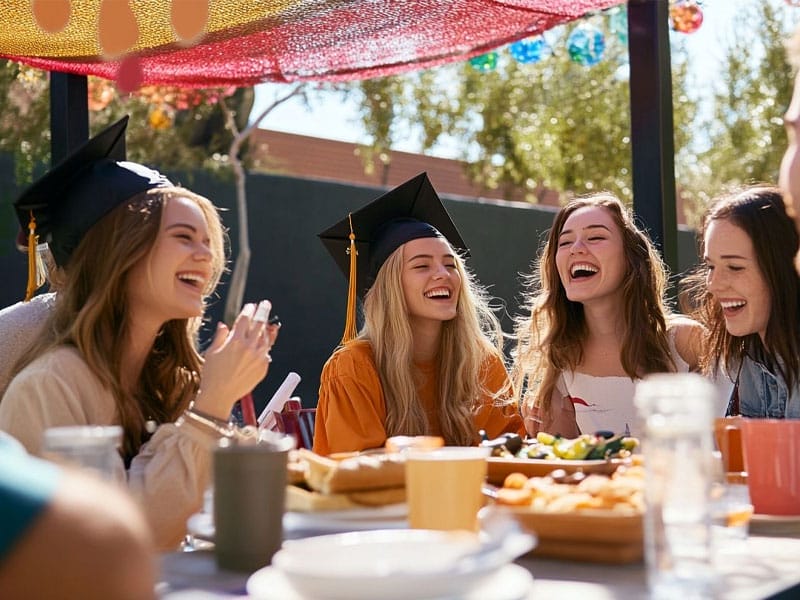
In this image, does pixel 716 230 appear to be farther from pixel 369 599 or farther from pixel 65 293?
pixel 369 599

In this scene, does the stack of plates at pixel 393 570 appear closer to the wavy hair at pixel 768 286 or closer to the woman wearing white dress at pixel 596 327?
the wavy hair at pixel 768 286

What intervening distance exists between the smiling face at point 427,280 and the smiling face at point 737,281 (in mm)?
931

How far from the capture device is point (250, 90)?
16.8 meters

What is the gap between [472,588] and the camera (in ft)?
4.25

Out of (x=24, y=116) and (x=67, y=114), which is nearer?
(x=67, y=114)

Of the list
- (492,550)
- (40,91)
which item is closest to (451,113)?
(40,91)

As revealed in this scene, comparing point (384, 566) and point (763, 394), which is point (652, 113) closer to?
point (763, 394)

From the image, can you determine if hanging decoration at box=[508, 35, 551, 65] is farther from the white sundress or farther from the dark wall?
the dark wall

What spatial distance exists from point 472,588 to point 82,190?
6.27ft

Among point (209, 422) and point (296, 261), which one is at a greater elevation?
point (296, 261)

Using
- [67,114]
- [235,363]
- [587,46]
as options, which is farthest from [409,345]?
[587,46]

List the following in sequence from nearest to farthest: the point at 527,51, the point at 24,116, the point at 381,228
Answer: the point at 381,228 < the point at 527,51 < the point at 24,116

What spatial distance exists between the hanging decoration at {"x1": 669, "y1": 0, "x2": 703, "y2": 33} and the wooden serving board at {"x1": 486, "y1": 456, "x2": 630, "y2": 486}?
4336 millimetres

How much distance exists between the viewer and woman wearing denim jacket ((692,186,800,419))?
10.7 feet
